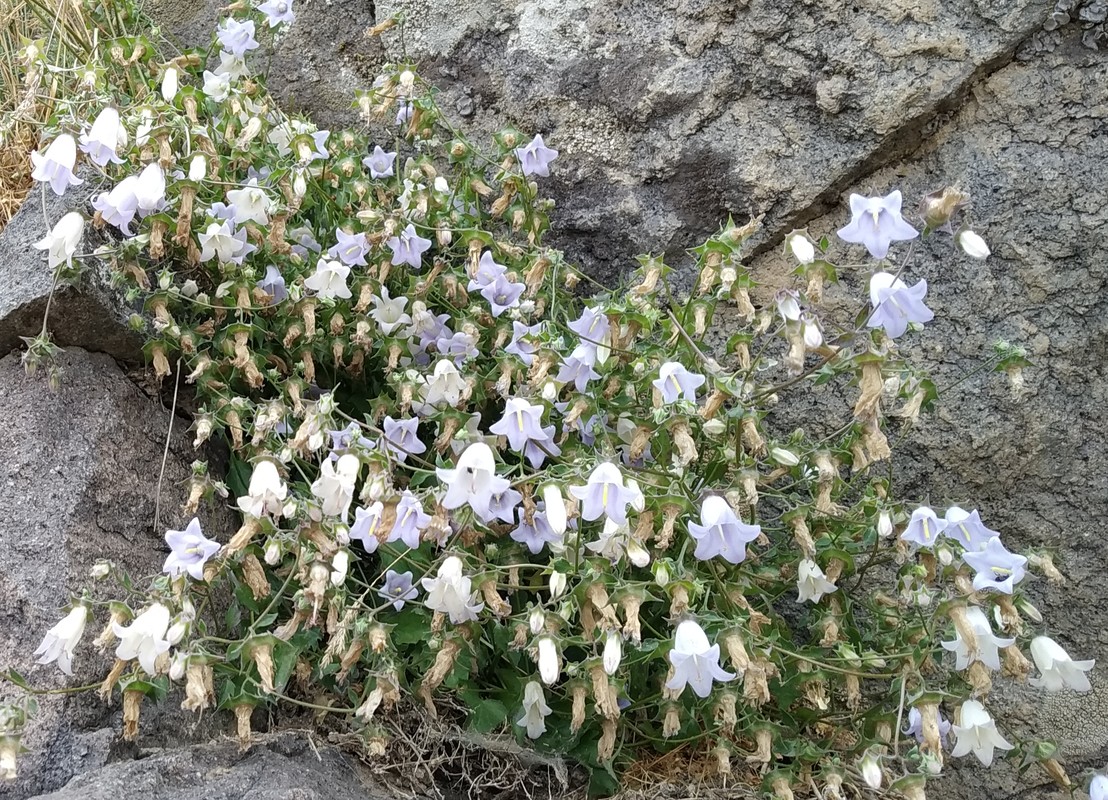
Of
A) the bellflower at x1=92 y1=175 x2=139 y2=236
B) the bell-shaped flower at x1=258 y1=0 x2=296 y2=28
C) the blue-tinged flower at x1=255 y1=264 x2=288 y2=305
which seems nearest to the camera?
the bellflower at x1=92 y1=175 x2=139 y2=236

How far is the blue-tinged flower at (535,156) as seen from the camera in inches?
95.7

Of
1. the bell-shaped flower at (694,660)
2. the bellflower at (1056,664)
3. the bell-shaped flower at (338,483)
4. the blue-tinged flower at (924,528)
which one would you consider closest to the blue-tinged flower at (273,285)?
the bell-shaped flower at (338,483)

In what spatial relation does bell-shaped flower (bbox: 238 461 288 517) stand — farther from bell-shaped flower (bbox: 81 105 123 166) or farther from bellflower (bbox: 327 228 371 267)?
bell-shaped flower (bbox: 81 105 123 166)

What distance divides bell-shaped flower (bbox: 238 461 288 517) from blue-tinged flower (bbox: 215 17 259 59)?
1.53m

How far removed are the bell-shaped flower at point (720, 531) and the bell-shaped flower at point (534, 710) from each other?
45 centimetres

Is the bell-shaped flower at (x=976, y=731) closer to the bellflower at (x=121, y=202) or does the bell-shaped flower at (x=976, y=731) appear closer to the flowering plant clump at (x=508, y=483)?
the flowering plant clump at (x=508, y=483)

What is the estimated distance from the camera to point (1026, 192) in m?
2.33

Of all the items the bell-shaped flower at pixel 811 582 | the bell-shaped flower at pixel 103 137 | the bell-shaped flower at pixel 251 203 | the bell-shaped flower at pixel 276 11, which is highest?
the bell-shaped flower at pixel 103 137

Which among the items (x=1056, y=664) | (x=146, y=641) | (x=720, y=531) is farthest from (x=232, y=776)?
(x=1056, y=664)

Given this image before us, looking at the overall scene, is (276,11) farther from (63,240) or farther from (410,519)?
(410,519)

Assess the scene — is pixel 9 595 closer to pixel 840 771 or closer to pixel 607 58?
pixel 840 771

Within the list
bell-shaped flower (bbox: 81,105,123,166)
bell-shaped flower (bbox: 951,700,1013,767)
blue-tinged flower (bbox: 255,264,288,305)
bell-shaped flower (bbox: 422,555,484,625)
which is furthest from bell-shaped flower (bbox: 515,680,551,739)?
bell-shaped flower (bbox: 81,105,123,166)

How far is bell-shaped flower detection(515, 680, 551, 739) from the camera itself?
1.83m

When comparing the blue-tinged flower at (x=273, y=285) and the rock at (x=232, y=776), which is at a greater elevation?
the blue-tinged flower at (x=273, y=285)
